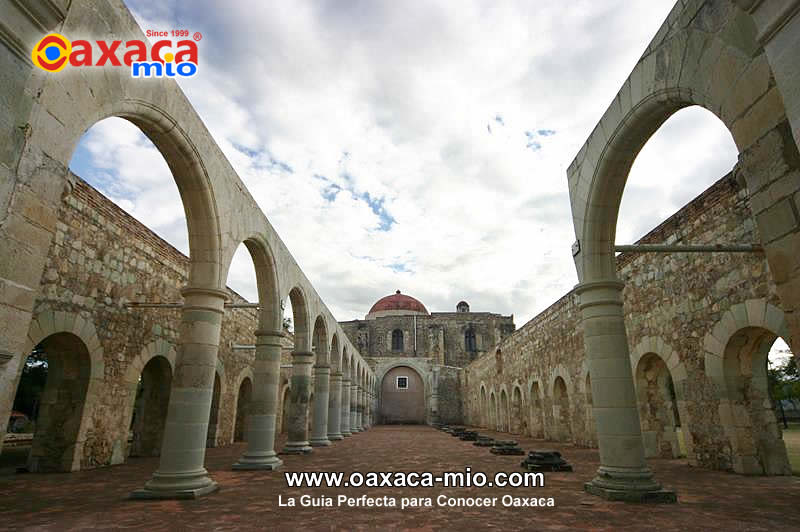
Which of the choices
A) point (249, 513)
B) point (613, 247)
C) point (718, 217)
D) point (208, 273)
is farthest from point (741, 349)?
point (208, 273)

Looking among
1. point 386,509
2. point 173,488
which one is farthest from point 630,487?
point 173,488

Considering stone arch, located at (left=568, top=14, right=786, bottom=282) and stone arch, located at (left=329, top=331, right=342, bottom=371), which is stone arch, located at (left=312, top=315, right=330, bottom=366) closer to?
stone arch, located at (left=329, top=331, right=342, bottom=371)

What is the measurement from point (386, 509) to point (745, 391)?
18.6 ft

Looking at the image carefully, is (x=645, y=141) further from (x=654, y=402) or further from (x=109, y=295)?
(x=109, y=295)

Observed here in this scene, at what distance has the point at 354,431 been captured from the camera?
19297 millimetres

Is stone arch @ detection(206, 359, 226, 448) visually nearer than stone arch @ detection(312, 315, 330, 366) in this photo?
Yes

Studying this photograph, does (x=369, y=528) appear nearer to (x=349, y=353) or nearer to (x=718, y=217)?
(x=718, y=217)

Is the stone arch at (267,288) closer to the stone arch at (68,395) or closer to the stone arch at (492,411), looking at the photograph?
the stone arch at (68,395)

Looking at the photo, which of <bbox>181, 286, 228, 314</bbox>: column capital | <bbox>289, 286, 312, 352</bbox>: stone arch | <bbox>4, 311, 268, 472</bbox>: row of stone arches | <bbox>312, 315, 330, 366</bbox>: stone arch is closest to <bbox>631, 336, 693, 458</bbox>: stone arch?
<bbox>289, 286, 312, 352</bbox>: stone arch

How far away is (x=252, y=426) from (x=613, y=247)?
6.42 metres

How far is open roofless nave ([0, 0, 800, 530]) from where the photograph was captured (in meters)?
2.43

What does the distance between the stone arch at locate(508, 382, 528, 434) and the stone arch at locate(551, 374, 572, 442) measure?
3.25 m

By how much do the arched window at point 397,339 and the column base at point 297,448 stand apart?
26205 millimetres

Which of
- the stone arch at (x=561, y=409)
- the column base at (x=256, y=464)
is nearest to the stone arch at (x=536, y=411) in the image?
the stone arch at (x=561, y=409)
